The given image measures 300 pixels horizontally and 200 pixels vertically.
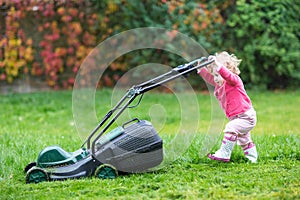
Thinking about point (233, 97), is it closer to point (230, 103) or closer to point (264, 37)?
point (230, 103)

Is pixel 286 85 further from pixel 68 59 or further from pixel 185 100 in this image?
pixel 185 100

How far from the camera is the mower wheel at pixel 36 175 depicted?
4.03 meters

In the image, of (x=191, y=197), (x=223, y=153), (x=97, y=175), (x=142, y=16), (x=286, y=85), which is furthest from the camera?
(x=286, y=85)

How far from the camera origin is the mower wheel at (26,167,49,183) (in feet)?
13.2

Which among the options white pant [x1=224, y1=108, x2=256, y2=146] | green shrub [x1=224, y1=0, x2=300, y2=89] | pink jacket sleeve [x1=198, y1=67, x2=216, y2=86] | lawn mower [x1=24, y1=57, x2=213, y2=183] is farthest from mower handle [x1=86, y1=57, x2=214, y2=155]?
green shrub [x1=224, y1=0, x2=300, y2=89]

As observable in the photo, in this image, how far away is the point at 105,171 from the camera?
161 inches

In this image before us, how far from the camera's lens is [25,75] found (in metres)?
10.3

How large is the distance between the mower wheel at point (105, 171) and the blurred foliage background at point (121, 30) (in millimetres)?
5761

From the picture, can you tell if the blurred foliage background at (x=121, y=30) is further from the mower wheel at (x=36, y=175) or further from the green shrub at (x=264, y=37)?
the mower wheel at (x=36, y=175)

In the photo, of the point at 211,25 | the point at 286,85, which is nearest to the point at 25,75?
the point at 211,25

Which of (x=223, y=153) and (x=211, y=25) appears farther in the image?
(x=211, y=25)

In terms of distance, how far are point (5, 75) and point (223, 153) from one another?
667cm

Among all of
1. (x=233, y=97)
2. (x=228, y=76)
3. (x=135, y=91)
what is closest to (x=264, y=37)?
(x=233, y=97)

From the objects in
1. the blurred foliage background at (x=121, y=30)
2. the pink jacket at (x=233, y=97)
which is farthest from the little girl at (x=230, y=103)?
the blurred foliage background at (x=121, y=30)
